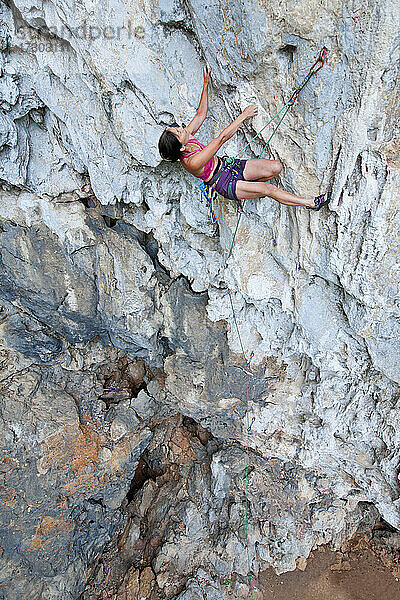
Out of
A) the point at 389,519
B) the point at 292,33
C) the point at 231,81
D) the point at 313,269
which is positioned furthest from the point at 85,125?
the point at 389,519

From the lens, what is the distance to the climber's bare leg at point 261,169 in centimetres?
281

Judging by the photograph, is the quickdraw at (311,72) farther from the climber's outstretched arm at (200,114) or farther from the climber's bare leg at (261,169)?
the climber's outstretched arm at (200,114)

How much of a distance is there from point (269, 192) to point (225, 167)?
0.37 meters

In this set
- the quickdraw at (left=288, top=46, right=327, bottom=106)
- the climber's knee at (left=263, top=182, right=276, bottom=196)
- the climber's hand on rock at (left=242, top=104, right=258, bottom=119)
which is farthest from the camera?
the climber's knee at (left=263, top=182, right=276, bottom=196)

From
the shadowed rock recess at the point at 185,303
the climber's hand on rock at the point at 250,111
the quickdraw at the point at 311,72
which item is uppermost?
the quickdraw at the point at 311,72

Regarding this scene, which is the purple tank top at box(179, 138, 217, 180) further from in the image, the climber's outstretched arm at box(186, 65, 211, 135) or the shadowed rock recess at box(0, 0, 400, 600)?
the shadowed rock recess at box(0, 0, 400, 600)

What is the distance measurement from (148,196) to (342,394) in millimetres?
2693

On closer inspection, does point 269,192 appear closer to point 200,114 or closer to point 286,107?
point 286,107

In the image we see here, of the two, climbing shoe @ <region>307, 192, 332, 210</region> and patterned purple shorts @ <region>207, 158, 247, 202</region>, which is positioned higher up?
climbing shoe @ <region>307, 192, 332, 210</region>

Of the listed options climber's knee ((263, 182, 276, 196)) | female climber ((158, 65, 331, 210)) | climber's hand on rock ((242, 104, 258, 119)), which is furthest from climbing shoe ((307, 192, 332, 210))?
climber's hand on rock ((242, 104, 258, 119))

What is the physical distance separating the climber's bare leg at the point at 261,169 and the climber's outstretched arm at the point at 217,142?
0.27 m

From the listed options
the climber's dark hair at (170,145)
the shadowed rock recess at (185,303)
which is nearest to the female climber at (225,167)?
the climber's dark hair at (170,145)

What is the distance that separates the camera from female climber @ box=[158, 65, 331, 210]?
274 centimetres

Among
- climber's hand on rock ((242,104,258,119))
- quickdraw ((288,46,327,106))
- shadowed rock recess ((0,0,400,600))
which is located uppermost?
quickdraw ((288,46,327,106))
